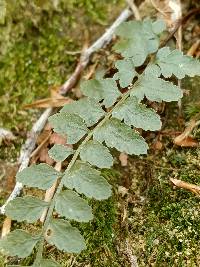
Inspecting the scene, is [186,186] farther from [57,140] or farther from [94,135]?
[57,140]

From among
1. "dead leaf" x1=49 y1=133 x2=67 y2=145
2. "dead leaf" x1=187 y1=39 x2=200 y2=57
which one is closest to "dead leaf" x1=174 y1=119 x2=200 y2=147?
"dead leaf" x1=187 y1=39 x2=200 y2=57

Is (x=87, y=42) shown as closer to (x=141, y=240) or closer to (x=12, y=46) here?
(x=12, y=46)

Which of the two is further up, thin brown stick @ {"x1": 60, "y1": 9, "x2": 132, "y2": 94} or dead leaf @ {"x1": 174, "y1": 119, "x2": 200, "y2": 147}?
thin brown stick @ {"x1": 60, "y1": 9, "x2": 132, "y2": 94}

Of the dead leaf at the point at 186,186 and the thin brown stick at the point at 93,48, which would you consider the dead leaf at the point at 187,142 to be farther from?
the thin brown stick at the point at 93,48

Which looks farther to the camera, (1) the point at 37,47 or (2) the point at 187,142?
(1) the point at 37,47

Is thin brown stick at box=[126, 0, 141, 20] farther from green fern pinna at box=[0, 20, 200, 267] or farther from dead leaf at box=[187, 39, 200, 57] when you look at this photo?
dead leaf at box=[187, 39, 200, 57]

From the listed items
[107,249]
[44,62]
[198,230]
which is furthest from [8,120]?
[198,230]

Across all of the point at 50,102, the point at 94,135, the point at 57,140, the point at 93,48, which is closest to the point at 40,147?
the point at 57,140

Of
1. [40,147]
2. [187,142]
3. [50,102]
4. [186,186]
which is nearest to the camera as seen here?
[186,186]
